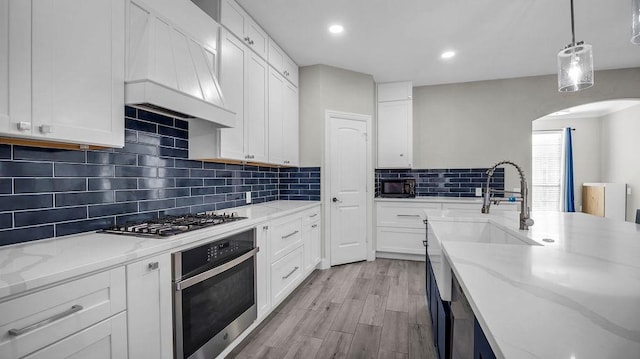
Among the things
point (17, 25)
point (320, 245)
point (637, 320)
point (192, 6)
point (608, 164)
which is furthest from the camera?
point (608, 164)

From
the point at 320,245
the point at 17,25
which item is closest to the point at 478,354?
the point at 17,25

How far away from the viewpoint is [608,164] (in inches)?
227

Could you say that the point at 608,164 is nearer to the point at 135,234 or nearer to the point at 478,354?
the point at 478,354

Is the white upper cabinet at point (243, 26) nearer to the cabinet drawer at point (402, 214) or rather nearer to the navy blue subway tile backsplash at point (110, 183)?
the navy blue subway tile backsplash at point (110, 183)

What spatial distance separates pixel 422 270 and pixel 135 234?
129 inches

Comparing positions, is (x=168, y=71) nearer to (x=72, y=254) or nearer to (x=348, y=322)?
(x=72, y=254)

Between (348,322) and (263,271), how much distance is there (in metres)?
0.82

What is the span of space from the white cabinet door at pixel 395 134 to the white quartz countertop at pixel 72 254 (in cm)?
324

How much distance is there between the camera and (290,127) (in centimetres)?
347

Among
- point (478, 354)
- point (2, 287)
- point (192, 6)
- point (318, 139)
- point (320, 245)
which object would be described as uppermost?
point (192, 6)

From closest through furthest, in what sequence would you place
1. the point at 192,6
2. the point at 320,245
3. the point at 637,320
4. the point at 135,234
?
the point at 637,320, the point at 135,234, the point at 192,6, the point at 320,245

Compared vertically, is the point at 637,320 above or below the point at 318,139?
below

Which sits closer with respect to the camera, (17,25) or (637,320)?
(637,320)

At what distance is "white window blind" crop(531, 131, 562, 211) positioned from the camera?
19.8ft
